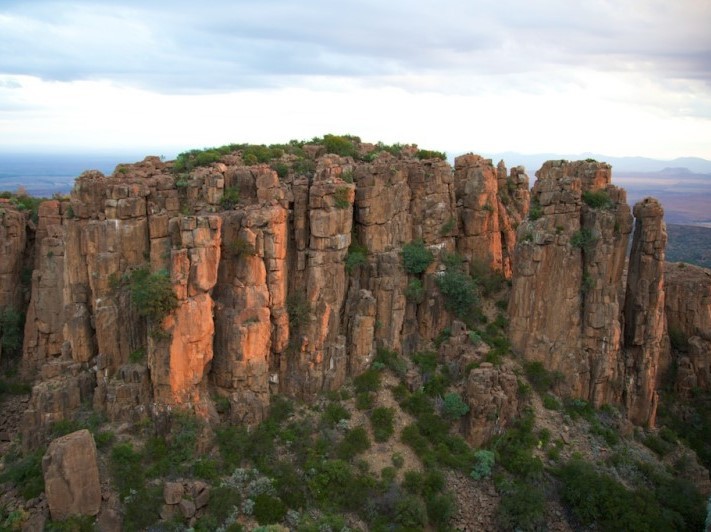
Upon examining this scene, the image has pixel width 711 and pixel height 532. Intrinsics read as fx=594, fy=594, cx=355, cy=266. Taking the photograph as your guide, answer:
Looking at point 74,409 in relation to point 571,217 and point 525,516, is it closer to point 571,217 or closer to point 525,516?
point 525,516

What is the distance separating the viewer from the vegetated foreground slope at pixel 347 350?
31.3 metres

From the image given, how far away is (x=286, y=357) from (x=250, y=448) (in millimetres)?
5942

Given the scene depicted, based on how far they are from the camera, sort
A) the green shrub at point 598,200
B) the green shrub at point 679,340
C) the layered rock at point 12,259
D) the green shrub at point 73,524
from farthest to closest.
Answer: the green shrub at point 679,340
the layered rock at point 12,259
the green shrub at point 598,200
the green shrub at point 73,524

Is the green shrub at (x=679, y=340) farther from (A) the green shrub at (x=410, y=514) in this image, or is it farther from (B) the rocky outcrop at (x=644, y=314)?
(A) the green shrub at (x=410, y=514)

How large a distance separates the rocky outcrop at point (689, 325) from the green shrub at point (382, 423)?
839 inches

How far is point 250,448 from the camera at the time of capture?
109 feet

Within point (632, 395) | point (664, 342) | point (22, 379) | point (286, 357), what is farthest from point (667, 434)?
point (22, 379)

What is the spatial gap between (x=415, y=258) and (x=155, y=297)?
54.3ft

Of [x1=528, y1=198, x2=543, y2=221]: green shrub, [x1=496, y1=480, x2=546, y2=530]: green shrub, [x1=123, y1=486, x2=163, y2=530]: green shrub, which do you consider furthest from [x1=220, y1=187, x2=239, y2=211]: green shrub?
[x1=496, y1=480, x2=546, y2=530]: green shrub

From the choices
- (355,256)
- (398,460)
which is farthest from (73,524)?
(355,256)

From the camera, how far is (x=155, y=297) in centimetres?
3138

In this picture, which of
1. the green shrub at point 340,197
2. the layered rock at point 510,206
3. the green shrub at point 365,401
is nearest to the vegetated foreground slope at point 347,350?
the green shrub at point 340,197

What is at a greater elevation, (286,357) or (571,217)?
(571,217)

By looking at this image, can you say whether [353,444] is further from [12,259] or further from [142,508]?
[12,259]
